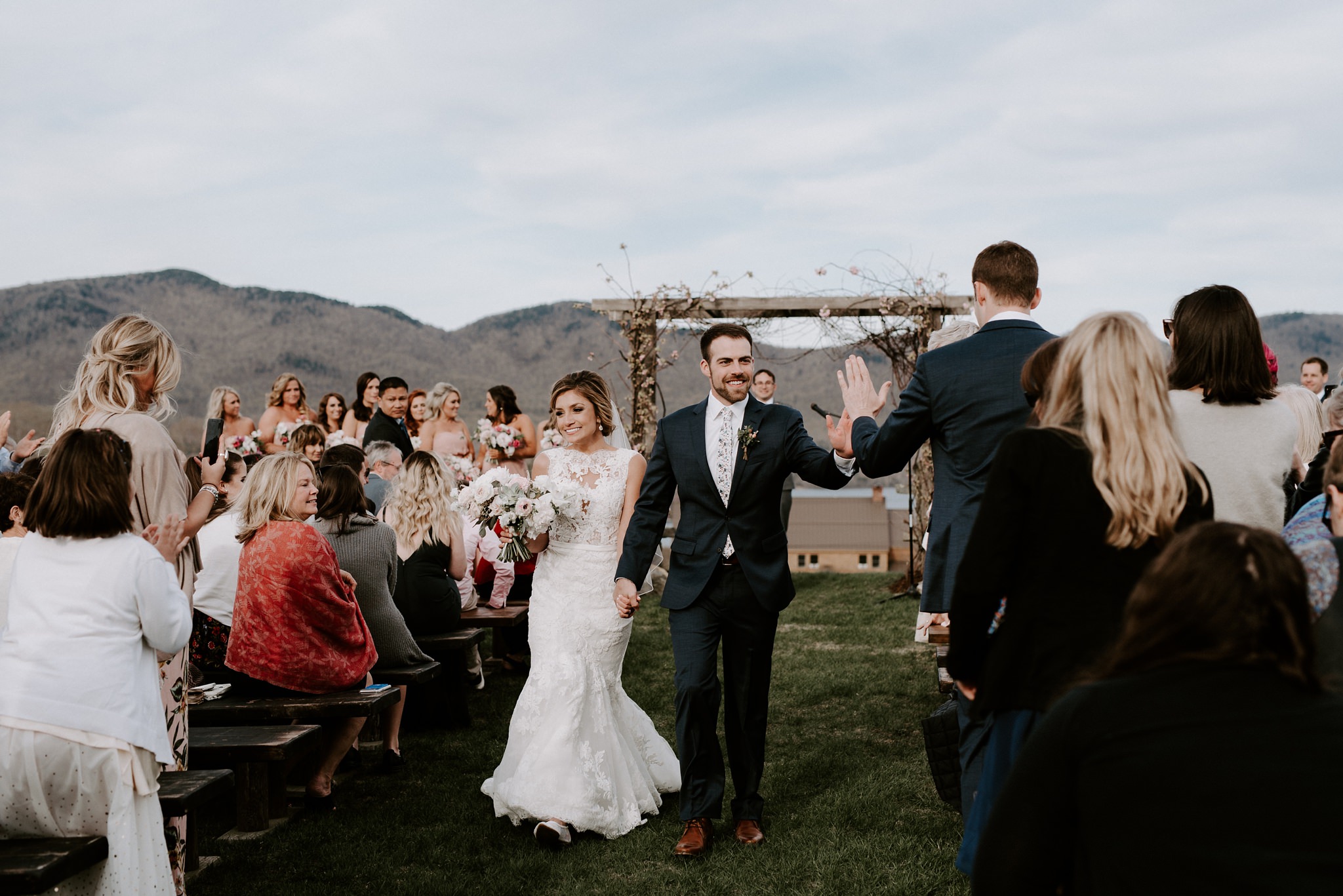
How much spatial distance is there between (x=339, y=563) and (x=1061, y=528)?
459 cm

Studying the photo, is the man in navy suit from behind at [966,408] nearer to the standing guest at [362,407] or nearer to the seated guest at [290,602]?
the seated guest at [290,602]

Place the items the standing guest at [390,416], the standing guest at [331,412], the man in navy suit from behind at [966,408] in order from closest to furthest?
1. the man in navy suit from behind at [966,408]
2. the standing guest at [390,416]
3. the standing guest at [331,412]

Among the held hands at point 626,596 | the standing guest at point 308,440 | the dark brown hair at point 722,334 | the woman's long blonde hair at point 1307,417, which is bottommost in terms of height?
the held hands at point 626,596

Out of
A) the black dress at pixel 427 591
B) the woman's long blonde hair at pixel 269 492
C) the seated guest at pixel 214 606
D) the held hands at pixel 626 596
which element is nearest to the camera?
the held hands at pixel 626 596

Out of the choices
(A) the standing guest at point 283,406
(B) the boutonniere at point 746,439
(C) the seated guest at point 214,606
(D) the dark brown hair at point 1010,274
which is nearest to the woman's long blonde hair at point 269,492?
(C) the seated guest at point 214,606

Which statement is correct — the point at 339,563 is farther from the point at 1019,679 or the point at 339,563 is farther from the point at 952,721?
the point at 1019,679

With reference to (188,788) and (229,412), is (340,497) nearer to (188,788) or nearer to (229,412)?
(188,788)

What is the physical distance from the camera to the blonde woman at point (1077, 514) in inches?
86.2

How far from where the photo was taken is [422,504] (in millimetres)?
6707

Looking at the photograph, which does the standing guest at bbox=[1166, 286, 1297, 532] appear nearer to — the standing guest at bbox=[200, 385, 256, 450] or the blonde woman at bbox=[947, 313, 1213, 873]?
the blonde woman at bbox=[947, 313, 1213, 873]

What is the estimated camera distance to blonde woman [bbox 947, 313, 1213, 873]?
7.18 feet

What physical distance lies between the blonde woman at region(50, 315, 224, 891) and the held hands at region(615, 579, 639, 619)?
172cm

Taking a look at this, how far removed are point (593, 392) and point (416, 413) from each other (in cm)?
608

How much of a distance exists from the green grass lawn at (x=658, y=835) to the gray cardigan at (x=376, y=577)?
652mm
